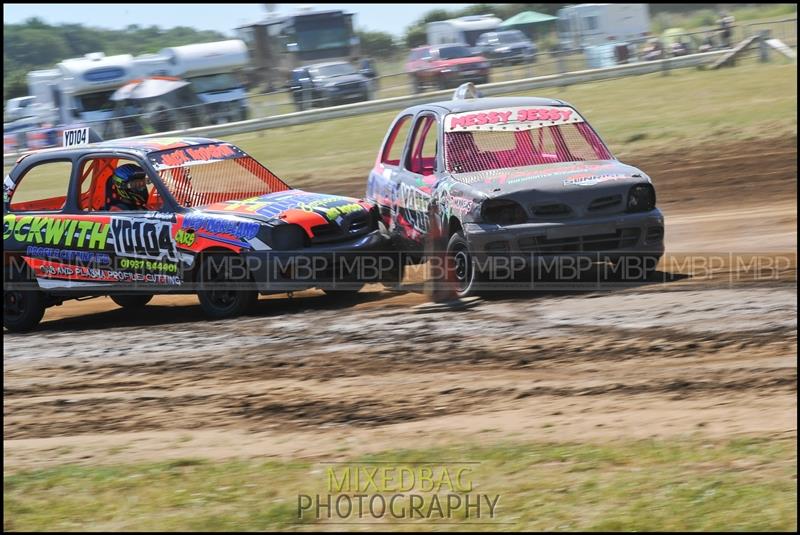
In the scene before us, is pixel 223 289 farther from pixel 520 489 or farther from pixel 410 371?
pixel 520 489

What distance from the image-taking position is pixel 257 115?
25.9 meters

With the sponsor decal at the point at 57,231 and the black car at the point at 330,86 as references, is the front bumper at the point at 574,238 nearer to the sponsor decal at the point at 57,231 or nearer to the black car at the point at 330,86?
the sponsor decal at the point at 57,231

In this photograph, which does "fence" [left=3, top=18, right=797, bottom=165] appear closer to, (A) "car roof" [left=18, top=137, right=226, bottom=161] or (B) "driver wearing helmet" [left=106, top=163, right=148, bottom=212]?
(A) "car roof" [left=18, top=137, right=226, bottom=161]

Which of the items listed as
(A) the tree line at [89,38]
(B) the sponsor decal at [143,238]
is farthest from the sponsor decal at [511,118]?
(A) the tree line at [89,38]

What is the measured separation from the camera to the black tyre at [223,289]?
→ 8.75m

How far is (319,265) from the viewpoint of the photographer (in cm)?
877

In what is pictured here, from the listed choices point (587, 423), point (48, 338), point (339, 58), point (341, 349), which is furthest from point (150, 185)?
point (339, 58)

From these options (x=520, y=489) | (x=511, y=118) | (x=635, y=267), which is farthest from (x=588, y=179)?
(x=520, y=489)

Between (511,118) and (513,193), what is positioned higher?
(511,118)

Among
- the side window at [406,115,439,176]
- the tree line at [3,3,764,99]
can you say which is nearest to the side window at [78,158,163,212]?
the side window at [406,115,439,176]

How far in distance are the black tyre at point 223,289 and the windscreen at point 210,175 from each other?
59 cm

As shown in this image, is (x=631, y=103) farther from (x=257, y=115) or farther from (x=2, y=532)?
(x=2, y=532)

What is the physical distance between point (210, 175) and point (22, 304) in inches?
78.7

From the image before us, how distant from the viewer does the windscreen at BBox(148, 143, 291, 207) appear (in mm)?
9102
